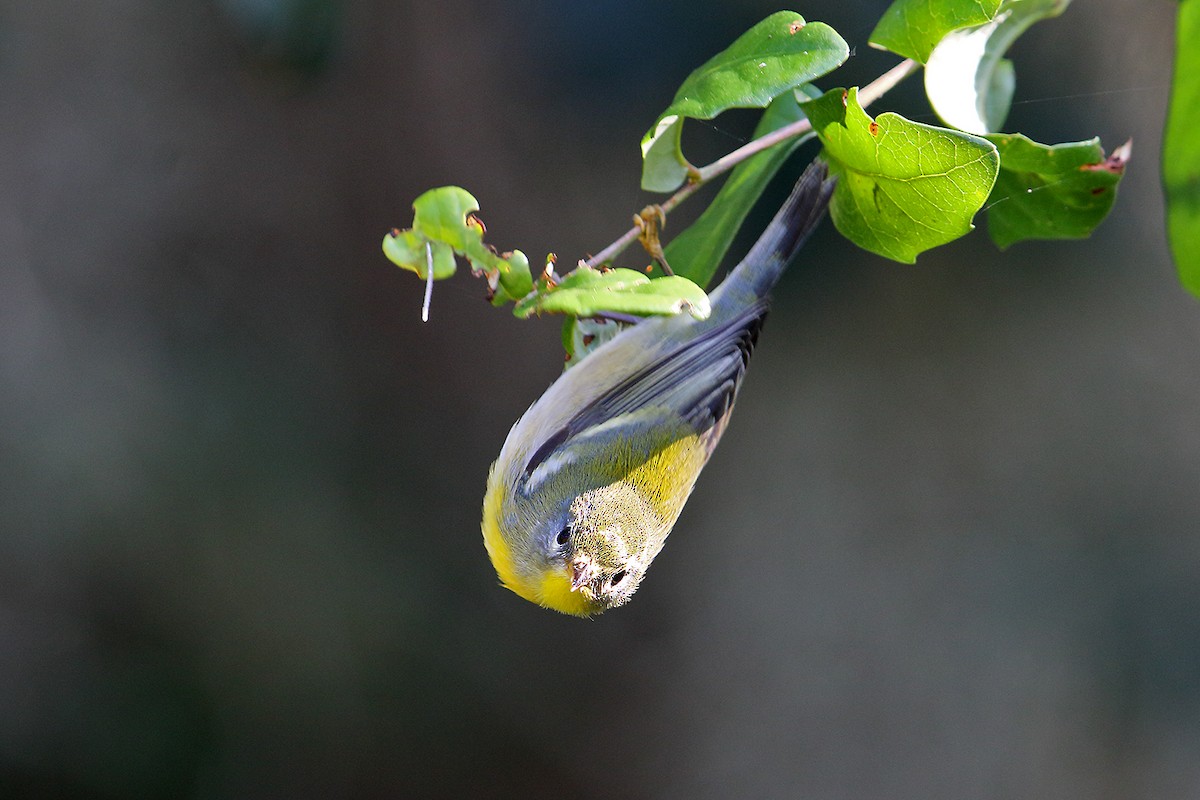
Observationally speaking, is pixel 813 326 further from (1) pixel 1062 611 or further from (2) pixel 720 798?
(2) pixel 720 798

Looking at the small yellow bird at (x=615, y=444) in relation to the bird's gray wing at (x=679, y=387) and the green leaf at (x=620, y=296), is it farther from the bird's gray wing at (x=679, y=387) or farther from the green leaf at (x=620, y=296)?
the green leaf at (x=620, y=296)

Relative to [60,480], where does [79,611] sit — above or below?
below

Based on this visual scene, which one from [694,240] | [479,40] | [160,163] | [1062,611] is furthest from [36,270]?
[1062,611]

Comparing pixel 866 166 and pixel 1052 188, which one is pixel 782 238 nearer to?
pixel 1052 188

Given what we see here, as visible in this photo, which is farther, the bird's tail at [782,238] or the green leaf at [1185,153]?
the bird's tail at [782,238]

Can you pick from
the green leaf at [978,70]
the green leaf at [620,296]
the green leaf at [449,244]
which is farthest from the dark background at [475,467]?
the green leaf at [620,296]

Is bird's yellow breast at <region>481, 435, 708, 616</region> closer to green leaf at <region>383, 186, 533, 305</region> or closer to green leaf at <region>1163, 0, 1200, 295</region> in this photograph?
green leaf at <region>383, 186, 533, 305</region>
